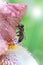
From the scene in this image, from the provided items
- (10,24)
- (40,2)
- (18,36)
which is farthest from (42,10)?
(10,24)

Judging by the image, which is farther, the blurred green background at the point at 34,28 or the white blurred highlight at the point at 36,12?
the white blurred highlight at the point at 36,12

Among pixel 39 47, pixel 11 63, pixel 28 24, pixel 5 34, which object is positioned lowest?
pixel 39 47

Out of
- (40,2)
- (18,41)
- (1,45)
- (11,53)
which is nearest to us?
(1,45)

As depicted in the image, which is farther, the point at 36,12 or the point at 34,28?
the point at 36,12

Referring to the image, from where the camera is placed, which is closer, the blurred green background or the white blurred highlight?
the blurred green background

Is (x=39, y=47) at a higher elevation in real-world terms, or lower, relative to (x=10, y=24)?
lower

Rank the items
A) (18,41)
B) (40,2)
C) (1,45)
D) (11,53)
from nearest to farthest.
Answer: (1,45)
(11,53)
(18,41)
(40,2)

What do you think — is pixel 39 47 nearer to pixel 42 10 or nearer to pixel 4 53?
pixel 42 10

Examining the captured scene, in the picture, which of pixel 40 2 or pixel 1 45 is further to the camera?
pixel 40 2
